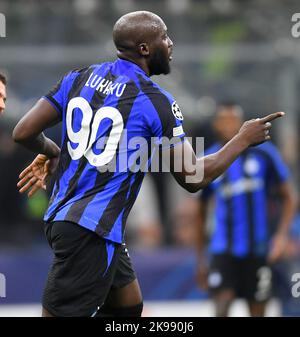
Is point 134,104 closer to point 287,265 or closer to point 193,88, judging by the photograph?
point 287,265

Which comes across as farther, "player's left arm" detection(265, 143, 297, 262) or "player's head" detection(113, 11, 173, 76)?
"player's left arm" detection(265, 143, 297, 262)

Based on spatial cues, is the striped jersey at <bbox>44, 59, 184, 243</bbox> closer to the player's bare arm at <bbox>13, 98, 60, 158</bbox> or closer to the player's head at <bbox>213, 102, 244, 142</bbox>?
the player's bare arm at <bbox>13, 98, 60, 158</bbox>

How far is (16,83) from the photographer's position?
12094 mm

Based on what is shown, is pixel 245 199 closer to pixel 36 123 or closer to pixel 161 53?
pixel 161 53

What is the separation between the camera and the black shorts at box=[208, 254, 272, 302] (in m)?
8.44

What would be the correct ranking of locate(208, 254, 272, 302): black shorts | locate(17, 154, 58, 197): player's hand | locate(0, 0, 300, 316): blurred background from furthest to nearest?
locate(0, 0, 300, 316): blurred background → locate(208, 254, 272, 302): black shorts → locate(17, 154, 58, 197): player's hand

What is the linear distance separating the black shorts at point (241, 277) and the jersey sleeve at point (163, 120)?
3479 mm

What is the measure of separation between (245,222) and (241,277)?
1.68 feet

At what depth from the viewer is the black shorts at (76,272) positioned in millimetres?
5137

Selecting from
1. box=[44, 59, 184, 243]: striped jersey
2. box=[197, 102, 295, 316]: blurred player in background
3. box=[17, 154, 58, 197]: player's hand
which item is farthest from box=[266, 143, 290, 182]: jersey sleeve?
box=[44, 59, 184, 243]: striped jersey

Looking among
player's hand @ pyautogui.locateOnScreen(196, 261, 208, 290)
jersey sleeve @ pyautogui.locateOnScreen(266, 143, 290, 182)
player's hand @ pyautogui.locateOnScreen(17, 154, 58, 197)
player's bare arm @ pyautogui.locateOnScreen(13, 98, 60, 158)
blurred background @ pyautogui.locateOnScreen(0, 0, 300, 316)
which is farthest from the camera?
blurred background @ pyautogui.locateOnScreen(0, 0, 300, 316)

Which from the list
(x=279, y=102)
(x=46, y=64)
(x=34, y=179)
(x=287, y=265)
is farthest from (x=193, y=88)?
(x=34, y=179)

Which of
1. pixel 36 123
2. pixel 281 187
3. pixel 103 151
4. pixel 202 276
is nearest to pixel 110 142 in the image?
pixel 103 151

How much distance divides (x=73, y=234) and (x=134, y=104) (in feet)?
2.65
